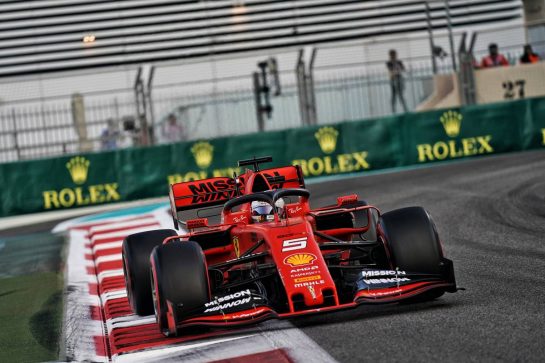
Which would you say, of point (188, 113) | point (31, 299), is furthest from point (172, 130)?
point (31, 299)

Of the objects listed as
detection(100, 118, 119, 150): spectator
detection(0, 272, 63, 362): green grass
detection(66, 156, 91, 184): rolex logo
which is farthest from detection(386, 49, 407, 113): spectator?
detection(0, 272, 63, 362): green grass

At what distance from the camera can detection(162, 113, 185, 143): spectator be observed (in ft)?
72.1

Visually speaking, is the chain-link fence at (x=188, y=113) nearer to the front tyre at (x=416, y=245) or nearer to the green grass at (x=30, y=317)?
the green grass at (x=30, y=317)

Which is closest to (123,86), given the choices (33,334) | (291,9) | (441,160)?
(441,160)

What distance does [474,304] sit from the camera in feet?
24.3

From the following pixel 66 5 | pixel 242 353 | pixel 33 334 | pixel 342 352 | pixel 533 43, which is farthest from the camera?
pixel 66 5

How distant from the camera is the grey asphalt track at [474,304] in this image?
19.6ft

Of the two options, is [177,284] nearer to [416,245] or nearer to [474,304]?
[416,245]

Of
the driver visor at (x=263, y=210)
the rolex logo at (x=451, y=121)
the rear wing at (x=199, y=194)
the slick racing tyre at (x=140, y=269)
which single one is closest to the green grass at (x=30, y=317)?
the slick racing tyre at (x=140, y=269)

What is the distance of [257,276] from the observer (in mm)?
7820

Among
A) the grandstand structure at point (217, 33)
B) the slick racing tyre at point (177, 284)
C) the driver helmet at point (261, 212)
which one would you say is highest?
the grandstand structure at point (217, 33)

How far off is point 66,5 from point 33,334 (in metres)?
24.3

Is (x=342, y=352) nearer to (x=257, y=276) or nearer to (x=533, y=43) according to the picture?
(x=257, y=276)

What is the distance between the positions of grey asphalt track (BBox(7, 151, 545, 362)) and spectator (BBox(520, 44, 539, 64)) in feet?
25.8
